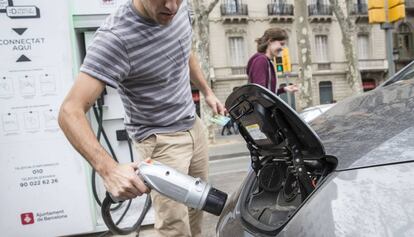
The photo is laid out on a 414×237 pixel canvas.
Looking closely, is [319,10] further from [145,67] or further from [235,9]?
[145,67]

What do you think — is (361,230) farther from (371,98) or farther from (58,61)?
(58,61)

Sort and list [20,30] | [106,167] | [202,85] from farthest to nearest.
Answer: [20,30], [202,85], [106,167]

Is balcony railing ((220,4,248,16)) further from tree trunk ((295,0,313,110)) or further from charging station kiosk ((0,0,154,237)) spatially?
charging station kiosk ((0,0,154,237))

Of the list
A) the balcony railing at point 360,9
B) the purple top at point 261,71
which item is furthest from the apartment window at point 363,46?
the purple top at point 261,71

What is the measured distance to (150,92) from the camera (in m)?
1.98

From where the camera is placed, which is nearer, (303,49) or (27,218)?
(27,218)

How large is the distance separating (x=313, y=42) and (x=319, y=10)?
7.87 ft

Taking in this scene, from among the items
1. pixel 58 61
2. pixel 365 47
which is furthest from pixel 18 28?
pixel 365 47

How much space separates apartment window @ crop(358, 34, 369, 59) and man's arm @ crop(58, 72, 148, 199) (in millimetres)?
29639

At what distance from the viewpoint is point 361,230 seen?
0.96 metres

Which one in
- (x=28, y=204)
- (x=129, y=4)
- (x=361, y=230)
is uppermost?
(x=129, y=4)

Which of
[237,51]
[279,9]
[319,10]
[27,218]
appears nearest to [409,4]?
[319,10]

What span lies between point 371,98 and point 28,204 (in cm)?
278

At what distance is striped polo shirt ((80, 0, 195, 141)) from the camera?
1.67 meters
